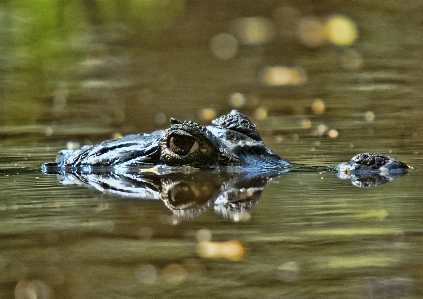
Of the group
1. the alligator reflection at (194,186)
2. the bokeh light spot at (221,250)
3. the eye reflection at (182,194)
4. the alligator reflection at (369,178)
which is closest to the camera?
the bokeh light spot at (221,250)

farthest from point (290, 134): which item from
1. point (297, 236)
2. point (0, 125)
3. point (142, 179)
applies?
point (297, 236)

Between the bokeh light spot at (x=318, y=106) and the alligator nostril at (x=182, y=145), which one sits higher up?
the bokeh light spot at (x=318, y=106)

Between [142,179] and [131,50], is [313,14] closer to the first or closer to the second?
[131,50]

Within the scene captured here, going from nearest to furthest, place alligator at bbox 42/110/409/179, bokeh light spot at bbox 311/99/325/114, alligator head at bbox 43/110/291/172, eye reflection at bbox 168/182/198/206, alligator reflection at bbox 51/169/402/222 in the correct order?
alligator reflection at bbox 51/169/402/222
eye reflection at bbox 168/182/198/206
alligator at bbox 42/110/409/179
alligator head at bbox 43/110/291/172
bokeh light spot at bbox 311/99/325/114

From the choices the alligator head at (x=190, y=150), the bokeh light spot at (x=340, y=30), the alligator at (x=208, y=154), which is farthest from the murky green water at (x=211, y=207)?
the bokeh light spot at (x=340, y=30)

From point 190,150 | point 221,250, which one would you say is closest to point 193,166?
point 190,150

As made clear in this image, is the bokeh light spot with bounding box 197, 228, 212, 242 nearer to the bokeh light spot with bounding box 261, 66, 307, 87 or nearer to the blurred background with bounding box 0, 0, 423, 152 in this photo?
the blurred background with bounding box 0, 0, 423, 152

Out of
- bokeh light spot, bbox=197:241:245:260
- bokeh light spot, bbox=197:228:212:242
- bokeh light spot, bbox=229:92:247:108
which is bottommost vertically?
bokeh light spot, bbox=197:241:245:260

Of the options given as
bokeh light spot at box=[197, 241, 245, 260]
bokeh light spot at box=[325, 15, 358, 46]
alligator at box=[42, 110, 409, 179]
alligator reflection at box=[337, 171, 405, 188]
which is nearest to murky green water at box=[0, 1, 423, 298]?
bokeh light spot at box=[197, 241, 245, 260]

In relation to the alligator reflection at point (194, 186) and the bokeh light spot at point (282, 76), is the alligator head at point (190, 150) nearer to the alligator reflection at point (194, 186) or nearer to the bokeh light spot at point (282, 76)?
the alligator reflection at point (194, 186)
